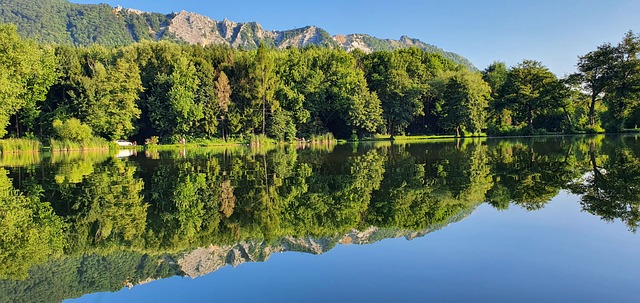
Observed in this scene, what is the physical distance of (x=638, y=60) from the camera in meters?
A: 52.1

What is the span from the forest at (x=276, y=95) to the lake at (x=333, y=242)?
38.7 m

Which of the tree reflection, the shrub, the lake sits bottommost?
the lake

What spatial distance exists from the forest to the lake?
1522 inches

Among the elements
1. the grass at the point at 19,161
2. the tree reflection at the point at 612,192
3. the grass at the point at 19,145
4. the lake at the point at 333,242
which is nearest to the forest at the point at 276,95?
the grass at the point at 19,145

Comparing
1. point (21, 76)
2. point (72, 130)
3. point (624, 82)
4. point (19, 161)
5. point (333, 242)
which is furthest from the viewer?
point (624, 82)

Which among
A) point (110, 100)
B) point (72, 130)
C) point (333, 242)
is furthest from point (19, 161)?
point (333, 242)

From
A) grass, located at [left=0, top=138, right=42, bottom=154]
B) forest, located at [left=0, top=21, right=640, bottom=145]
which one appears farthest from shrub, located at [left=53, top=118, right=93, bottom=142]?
grass, located at [left=0, top=138, right=42, bottom=154]

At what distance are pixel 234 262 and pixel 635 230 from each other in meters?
6.22

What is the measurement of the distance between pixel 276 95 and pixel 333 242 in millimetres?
53177

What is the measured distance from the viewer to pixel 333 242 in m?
6.89

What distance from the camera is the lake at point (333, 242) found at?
4855 mm

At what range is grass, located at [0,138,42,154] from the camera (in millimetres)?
39312

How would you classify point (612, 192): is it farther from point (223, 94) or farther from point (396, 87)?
point (396, 87)

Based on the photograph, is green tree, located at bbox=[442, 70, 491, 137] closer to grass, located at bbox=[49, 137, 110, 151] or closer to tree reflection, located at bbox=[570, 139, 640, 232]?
grass, located at bbox=[49, 137, 110, 151]
